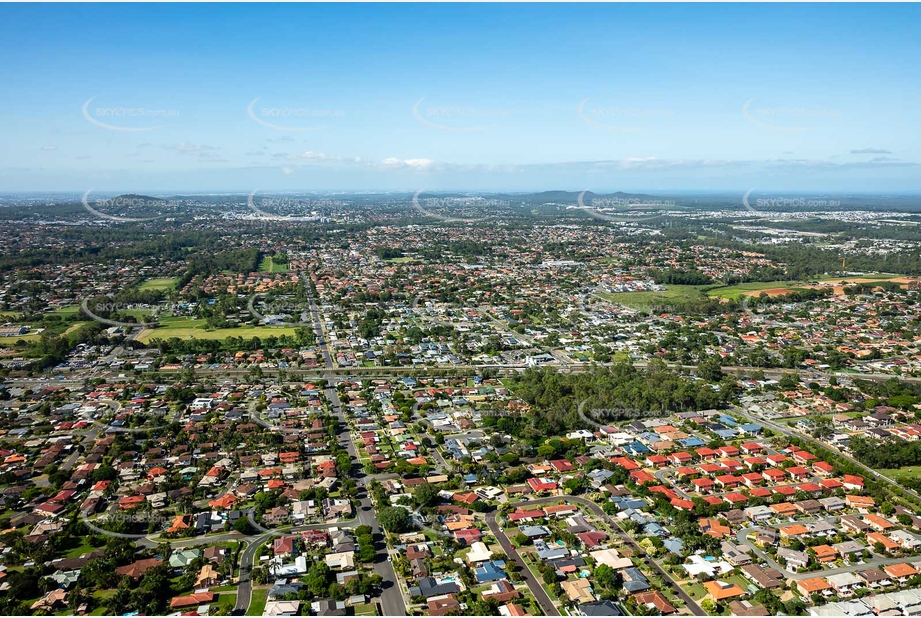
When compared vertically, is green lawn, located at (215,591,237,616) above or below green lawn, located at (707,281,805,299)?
below

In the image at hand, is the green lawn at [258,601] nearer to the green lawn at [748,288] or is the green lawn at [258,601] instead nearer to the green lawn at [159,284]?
the green lawn at [159,284]

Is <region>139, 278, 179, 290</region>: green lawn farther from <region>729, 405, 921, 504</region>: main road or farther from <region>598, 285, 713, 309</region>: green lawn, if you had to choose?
<region>729, 405, 921, 504</region>: main road

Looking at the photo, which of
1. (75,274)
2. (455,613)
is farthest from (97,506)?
(75,274)

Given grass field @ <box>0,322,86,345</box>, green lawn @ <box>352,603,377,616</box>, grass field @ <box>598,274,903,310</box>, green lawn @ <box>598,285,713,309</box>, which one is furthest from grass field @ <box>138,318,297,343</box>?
grass field @ <box>598,274,903,310</box>

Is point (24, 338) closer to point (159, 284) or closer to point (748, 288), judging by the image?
point (159, 284)

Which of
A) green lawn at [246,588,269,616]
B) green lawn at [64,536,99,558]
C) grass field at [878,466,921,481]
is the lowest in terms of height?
green lawn at [246,588,269,616]

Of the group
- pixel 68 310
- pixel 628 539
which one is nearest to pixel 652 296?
pixel 628 539

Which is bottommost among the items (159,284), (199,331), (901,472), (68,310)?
(901,472)
